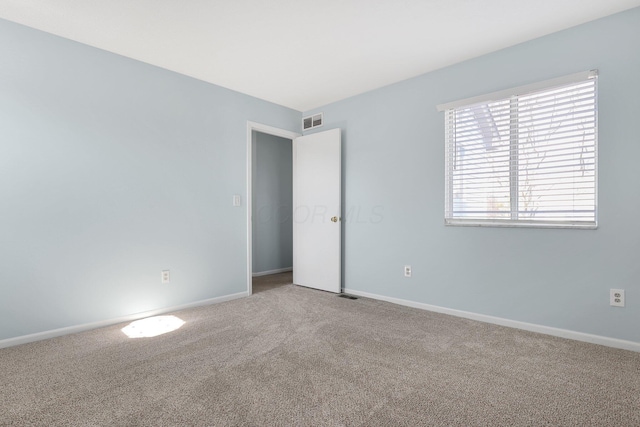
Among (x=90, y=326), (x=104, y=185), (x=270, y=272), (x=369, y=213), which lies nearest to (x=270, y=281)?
(x=270, y=272)

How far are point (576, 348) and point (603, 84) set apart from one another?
1979 millimetres

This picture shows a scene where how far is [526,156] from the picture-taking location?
8.92ft

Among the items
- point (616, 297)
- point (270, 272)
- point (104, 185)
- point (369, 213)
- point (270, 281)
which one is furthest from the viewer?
point (270, 272)

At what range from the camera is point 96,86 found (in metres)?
2.75

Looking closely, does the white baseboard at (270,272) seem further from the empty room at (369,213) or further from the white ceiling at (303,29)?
the white ceiling at (303,29)

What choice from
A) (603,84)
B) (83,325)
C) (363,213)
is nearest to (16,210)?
(83,325)

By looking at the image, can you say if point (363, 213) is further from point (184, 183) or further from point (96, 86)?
point (96, 86)

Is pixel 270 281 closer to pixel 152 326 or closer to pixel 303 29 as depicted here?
pixel 152 326

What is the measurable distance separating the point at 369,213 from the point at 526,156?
1.68m

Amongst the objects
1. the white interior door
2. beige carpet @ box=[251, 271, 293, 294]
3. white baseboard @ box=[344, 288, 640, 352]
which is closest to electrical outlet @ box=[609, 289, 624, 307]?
white baseboard @ box=[344, 288, 640, 352]

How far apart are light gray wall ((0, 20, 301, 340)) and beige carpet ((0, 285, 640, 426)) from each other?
407 millimetres

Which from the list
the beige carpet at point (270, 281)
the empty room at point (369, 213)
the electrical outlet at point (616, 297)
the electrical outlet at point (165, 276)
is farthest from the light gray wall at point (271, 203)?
the electrical outlet at point (616, 297)

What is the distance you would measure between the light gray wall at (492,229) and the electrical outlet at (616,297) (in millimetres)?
37

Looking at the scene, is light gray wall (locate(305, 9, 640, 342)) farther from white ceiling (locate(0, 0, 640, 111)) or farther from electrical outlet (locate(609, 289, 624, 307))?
white ceiling (locate(0, 0, 640, 111))
